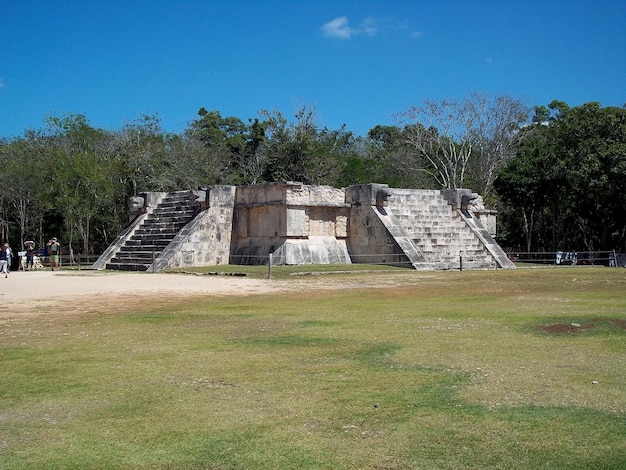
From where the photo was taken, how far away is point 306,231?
79.4 feet

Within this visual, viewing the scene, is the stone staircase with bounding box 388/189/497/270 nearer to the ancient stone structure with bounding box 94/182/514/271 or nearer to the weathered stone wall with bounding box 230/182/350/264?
the ancient stone structure with bounding box 94/182/514/271

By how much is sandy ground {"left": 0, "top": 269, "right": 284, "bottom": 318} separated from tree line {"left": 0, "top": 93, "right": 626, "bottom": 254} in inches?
646

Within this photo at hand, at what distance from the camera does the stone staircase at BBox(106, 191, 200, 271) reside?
23516 millimetres

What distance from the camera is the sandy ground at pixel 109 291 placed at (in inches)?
457

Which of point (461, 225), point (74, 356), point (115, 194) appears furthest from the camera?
point (115, 194)

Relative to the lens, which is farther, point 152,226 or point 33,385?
point 152,226

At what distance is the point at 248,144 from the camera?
54.5 meters

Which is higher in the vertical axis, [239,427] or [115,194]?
[115,194]

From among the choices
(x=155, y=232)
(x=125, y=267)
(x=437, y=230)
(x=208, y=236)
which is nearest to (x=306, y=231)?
(x=208, y=236)

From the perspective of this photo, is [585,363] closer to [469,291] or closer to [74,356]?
[74,356]

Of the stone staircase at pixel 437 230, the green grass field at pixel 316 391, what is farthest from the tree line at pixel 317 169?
the green grass field at pixel 316 391

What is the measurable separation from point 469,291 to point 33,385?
1022 cm

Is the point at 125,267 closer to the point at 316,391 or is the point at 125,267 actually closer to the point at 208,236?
the point at 208,236

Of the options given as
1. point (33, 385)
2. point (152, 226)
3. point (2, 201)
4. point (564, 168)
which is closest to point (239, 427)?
point (33, 385)
